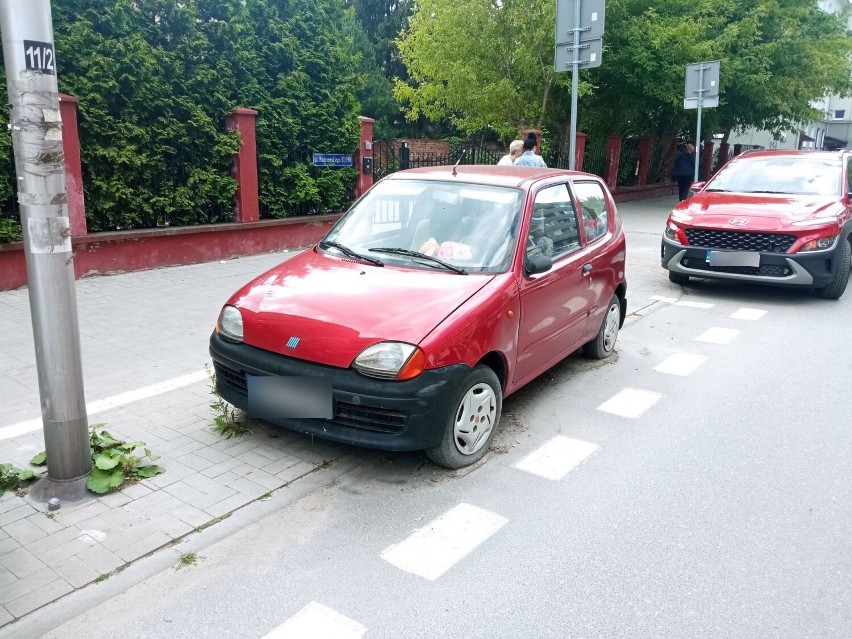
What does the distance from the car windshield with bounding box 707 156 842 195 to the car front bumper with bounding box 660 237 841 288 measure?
4.78 feet

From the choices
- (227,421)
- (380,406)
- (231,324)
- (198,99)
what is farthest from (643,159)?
(380,406)

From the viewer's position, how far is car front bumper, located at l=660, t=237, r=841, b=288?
856 cm

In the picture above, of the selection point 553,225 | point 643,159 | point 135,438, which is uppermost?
point 643,159

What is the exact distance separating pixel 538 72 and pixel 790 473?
46.8 feet

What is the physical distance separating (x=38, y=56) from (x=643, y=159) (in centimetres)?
2209

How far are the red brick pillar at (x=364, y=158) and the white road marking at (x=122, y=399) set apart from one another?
7.55 m

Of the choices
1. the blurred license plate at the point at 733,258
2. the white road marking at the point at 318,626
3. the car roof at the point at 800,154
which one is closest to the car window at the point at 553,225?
the white road marking at the point at 318,626

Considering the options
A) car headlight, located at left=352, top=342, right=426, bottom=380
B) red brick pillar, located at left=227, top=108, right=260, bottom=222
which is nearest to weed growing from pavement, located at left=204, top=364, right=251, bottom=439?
car headlight, located at left=352, top=342, right=426, bottom=380

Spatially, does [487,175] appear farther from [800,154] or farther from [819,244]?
[800,154]

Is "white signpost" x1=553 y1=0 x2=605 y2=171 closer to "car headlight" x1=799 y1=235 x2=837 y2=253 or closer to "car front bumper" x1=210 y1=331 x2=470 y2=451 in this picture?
"car headlight" x1=799 y1=235 x2=837 y2=253

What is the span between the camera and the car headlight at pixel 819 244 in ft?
28.0

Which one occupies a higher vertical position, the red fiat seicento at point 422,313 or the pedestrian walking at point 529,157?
the pedestrian walking at point 529,157

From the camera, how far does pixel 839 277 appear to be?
8.95 metres

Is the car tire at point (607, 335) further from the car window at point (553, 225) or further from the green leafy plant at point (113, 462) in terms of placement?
the green leafy plant at point (113, 462)
